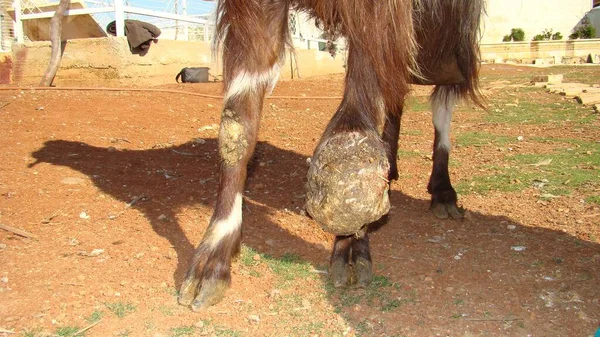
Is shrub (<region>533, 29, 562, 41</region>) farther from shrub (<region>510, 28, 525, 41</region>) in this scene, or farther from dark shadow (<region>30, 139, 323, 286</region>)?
dark shadow (<region>30, 139, 323, 286</region>)

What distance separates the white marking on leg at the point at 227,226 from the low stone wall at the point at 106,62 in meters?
5.40

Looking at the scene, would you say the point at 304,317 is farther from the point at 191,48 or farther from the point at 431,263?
the point at 191,48

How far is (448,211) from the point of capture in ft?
11.4

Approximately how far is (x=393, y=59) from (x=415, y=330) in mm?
940

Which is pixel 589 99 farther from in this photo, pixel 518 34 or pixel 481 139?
pixel 518 34

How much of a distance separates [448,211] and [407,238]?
0.51 metres

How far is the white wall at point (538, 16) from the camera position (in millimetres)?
38500

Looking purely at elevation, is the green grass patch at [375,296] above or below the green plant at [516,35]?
below

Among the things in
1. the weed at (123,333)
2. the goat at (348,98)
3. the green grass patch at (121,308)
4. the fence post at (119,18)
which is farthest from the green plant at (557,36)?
the weed at (123,333)

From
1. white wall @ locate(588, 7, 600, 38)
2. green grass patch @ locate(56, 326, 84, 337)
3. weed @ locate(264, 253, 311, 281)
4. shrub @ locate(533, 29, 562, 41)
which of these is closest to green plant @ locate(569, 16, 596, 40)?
shrub @ locate(533, 29, 562, 41)

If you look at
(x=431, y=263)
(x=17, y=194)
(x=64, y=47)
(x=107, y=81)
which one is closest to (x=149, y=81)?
(x=107, y=81)

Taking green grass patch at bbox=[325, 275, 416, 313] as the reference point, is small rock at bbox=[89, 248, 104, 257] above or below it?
above

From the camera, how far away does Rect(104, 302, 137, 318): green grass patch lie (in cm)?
216

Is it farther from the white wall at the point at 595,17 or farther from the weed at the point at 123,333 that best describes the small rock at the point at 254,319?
the white wall at the point at 595,17
